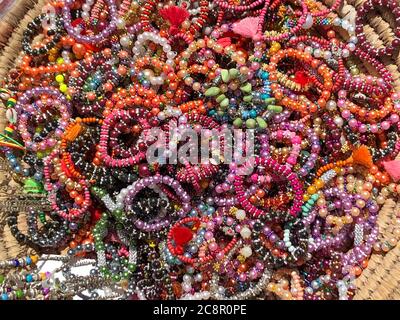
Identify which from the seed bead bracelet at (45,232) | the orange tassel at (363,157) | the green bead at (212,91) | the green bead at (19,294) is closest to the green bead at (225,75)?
the green bead at (212,91)

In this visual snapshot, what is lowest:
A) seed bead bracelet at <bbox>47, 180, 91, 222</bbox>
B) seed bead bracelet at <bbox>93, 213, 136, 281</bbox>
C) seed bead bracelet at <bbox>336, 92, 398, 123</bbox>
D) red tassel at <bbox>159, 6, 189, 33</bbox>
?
seed bead bracelet at <bbox>93, 213, 136, 281</bbox>

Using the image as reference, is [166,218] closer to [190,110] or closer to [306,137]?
[190,110]

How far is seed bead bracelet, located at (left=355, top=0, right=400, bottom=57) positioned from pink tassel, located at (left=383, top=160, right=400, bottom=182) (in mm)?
253

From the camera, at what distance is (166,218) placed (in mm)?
1075

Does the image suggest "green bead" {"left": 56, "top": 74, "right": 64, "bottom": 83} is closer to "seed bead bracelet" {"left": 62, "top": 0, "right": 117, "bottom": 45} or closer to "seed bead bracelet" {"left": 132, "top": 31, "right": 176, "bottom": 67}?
"seed bead bracelet" {"left": 62, "top": 0, "right": 117, "bottom": 45}

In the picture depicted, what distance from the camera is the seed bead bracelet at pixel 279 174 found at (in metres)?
1.00

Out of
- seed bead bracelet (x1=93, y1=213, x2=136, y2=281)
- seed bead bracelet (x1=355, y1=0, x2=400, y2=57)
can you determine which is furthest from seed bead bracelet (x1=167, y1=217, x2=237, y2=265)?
seed bead bracelet (x1=355, y1=0, x2=400, y2=57)

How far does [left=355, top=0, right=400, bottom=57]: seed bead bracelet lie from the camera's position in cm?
97

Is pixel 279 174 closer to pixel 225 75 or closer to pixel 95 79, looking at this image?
pixel 225 75

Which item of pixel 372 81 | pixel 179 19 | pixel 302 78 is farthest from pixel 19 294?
pixel 372 81

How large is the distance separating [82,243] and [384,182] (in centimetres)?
78

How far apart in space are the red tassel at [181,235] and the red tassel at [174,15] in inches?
19.0

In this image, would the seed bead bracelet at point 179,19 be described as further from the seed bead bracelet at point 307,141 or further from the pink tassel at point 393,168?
the pink tassel at point 393,168

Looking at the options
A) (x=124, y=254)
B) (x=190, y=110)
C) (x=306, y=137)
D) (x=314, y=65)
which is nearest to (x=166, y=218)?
(x=124, y=254)
